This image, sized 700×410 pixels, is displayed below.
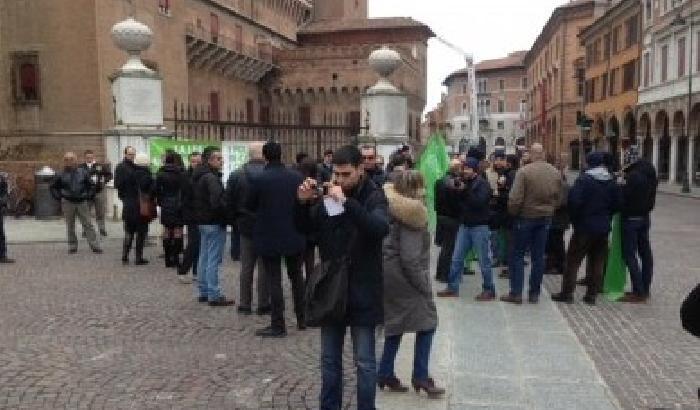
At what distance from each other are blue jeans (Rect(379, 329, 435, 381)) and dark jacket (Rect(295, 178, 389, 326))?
74cm

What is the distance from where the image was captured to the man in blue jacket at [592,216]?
25.1 ft

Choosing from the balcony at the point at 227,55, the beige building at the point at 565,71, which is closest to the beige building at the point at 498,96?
the beige building at the point at 565,71

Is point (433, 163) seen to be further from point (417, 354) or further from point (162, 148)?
point (417, 354)

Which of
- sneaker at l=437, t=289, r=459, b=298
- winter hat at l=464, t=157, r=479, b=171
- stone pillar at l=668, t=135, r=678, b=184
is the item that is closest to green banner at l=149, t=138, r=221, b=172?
winter hat at l=464, t=157, r=479, b=171

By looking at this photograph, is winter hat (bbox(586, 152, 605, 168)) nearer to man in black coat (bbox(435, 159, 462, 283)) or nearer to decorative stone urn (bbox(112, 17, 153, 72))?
man in black coat (bbox(435, 159, 462, 283))

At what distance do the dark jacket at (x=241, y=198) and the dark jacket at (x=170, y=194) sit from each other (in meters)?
2.24

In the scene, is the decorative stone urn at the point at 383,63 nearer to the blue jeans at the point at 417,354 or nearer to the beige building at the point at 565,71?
the blue jeans at the point at 417,354

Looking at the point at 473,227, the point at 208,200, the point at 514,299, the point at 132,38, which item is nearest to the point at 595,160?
the point at 473,227

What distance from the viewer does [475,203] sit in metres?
7.90

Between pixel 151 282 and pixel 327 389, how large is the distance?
18.2 ft

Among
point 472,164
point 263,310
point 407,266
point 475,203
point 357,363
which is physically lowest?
point 263,310

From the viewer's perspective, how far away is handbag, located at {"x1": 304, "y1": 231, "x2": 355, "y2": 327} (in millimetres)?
4047

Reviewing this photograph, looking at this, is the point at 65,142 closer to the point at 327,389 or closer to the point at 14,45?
the point at 14,45

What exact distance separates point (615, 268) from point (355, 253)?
17.9 ft
